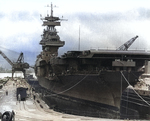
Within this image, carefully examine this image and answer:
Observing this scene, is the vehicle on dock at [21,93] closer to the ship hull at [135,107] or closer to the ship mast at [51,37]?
the ship hull at [135,107]

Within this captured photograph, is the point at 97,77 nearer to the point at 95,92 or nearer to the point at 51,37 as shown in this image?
the point at 95,92

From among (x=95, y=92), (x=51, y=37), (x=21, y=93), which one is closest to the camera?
(x=21, y=93)

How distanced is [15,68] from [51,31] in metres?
13.8

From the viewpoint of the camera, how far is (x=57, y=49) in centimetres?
4241

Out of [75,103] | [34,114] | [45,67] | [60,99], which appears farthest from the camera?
[45,67]

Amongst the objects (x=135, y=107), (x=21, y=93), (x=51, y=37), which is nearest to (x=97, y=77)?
(x=21, y=93)

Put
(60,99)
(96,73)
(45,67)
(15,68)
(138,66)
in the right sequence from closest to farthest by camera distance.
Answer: (96,73), (138,66), (60,99), (45,67), (15,68)

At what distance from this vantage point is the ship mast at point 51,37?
40750mm

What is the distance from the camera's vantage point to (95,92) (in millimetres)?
23906

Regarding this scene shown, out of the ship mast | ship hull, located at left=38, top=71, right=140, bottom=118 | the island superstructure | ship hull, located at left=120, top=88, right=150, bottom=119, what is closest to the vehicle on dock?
ship hull, located at left=38, top=71, right=140, bottom=118

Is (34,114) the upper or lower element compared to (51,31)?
lower

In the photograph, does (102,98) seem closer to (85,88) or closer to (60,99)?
(85,88)

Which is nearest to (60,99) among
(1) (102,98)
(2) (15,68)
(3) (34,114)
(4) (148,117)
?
(1) (102,98)

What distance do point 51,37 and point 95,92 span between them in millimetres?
19885
